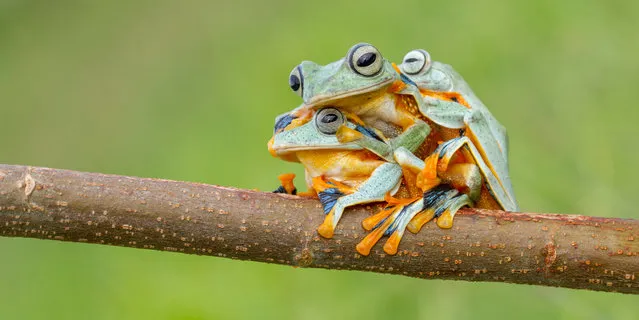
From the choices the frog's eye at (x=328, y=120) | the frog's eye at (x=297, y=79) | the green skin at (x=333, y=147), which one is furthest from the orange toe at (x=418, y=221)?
the frog's eye at (x=297, y=79)

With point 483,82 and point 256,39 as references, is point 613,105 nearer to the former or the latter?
point 483,82

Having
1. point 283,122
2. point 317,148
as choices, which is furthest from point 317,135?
point 283,122

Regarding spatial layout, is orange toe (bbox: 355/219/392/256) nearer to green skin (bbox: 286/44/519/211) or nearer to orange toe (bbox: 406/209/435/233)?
orange toe (bbox: 406/209/435/233)

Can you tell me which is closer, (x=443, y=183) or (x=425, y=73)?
(x=443, y=183)

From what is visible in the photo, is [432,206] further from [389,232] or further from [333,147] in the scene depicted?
[333,147]

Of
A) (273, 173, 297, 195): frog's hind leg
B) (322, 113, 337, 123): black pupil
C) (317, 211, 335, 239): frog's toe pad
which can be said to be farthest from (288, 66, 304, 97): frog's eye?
(317, 211, 335, 239): frog's toe pad

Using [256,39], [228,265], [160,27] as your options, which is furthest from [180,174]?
[160,27]

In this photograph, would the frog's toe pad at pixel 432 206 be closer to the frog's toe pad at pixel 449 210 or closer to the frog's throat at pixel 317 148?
the frog's toe pad at pixel 449 210

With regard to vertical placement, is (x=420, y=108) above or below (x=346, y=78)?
below
